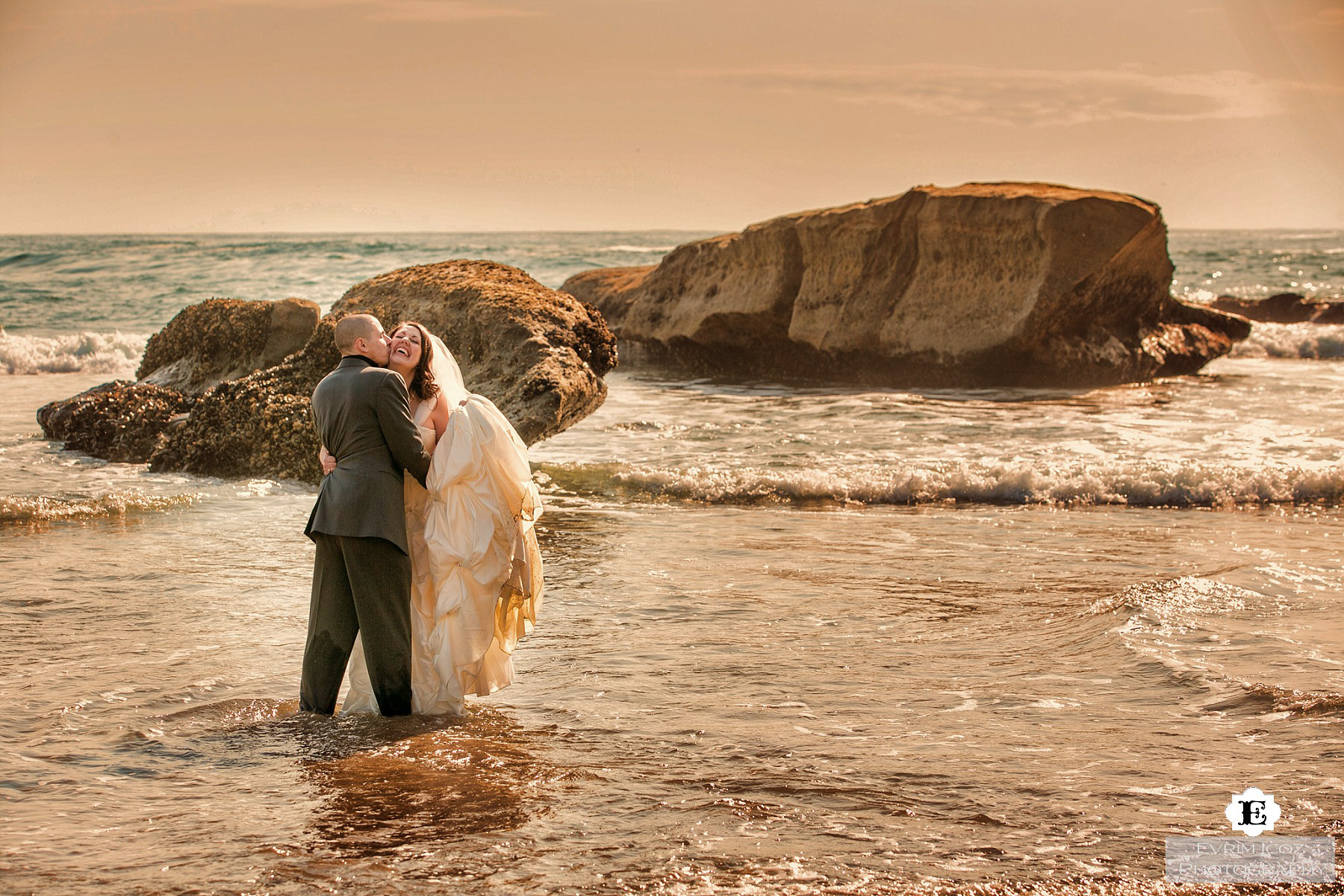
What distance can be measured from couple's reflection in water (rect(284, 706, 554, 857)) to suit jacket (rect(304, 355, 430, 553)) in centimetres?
82

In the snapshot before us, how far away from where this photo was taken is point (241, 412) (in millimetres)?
10617

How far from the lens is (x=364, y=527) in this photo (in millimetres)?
4594

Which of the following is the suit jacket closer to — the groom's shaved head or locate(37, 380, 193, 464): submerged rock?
the groom's shaved head

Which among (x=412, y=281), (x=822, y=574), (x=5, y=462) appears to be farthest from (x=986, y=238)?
(x=5, y=462)

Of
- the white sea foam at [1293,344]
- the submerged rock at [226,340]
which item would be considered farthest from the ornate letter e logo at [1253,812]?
the white sea foam at [1293,344]

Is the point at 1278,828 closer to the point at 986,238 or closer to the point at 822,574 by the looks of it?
the point at 822,574

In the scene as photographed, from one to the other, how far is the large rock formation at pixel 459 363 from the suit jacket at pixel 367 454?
4.54 meters

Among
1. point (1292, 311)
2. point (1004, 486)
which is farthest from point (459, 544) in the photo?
point (1292, 311)

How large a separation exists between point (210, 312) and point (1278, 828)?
12688 mm

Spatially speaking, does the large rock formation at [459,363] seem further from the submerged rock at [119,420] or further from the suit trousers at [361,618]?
the suit trousers at [361,618]

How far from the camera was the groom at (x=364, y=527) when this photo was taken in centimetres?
463

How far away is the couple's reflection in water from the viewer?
3.69m

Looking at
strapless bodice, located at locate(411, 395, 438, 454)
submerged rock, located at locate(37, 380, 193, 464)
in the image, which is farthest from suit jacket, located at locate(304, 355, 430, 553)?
submerged rock, located at locate(37, 380, 193, 464)

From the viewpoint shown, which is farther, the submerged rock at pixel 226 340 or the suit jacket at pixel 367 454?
the submerged rock at pixel 226 340
